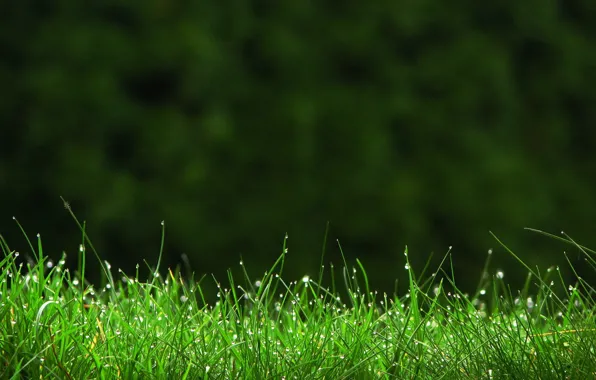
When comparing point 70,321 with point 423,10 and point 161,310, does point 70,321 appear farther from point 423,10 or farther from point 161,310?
point 423,10

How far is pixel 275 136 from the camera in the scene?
18.7ft

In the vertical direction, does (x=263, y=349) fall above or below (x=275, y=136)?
above

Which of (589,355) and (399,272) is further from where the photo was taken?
(399,272)

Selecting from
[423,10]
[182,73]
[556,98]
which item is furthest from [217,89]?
[556,98]

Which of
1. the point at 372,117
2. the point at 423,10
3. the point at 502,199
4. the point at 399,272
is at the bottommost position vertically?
the point at 399,272

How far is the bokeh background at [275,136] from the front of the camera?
554 cm

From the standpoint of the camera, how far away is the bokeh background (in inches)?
218

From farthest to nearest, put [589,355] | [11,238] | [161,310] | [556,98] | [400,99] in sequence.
A: [556,98] < [400,99] < [11,238] < [161,310] < [589,355]

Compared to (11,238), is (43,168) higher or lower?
higher

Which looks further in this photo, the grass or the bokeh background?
the bokeh background

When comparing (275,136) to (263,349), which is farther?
(275,136)

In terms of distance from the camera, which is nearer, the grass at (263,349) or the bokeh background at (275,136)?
the grass at (263,349)

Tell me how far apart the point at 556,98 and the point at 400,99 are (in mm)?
1264

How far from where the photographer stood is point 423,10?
19.6 feet
